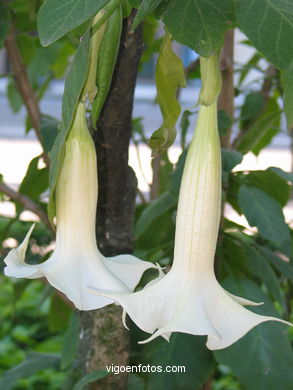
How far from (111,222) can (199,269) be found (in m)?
0.31

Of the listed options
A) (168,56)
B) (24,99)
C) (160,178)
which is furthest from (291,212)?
(168,56)

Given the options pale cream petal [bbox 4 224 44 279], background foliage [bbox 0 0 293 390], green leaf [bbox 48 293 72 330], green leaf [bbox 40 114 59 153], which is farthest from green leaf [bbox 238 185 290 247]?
green leaf [bbox 48 293 72 330]

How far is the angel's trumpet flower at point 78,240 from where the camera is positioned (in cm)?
48

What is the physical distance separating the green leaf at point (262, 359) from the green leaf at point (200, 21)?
41cm

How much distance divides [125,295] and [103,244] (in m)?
0.34

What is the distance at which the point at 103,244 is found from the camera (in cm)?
77

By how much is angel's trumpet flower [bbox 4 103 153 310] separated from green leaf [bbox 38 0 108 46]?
79 mm

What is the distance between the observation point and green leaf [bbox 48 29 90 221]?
1.49 feet

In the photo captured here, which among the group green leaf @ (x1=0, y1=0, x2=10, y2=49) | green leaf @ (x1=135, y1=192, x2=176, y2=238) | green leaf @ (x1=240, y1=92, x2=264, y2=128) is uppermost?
green leaf @ (x1=0, y1=0, x2=10, y2=49)

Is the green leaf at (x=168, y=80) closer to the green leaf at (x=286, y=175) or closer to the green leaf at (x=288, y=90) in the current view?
the green leaf at (x=288, y=90)

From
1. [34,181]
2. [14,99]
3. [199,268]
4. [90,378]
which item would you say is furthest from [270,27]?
[14,99]

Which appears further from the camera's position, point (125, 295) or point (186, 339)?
point (186, 339)

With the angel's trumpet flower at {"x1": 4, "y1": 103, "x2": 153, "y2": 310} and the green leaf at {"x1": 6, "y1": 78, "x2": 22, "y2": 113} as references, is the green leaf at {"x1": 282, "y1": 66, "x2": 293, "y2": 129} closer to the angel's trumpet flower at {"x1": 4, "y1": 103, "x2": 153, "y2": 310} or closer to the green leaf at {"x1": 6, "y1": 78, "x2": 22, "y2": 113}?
the angel's trumpet flower at {"x1": 4, "y1": 103, "x2": 153, "y2": 310}

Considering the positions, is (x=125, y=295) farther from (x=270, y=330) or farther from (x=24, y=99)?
(x=24, y=99)
